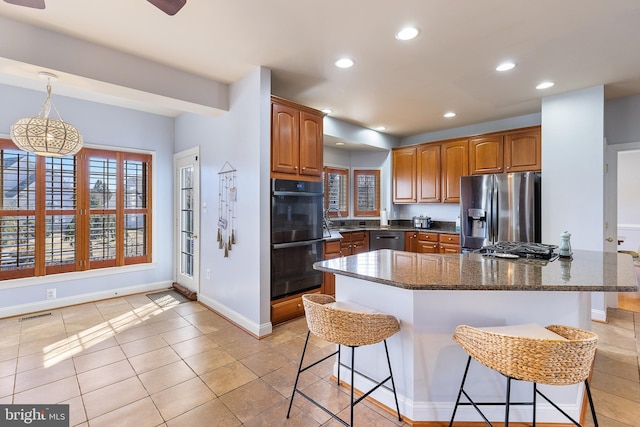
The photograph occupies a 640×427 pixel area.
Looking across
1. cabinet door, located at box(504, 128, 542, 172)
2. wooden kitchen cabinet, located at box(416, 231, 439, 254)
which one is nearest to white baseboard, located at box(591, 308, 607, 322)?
cabinet door, located at box(504, 128, 542, 172)

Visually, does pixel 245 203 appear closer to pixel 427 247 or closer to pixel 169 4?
pixel 169 4

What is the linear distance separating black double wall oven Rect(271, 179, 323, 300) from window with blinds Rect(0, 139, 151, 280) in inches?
101

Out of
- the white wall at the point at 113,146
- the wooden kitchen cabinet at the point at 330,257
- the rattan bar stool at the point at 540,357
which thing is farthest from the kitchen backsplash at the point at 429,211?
the rattan bar stool at the point at 540,357

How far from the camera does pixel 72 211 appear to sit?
393 cm

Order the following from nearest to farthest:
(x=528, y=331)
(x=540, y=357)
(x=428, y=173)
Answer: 1. (x=540, y=357)
2. (x=528, y=331)
3. (x=428, y=173)

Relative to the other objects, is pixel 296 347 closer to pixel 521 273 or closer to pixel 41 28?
pixel 521 273

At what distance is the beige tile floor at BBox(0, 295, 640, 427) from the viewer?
1.90 m

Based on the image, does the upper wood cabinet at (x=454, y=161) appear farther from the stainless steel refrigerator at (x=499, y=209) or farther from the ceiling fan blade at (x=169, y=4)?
the ceiling fan blade at (x=169, y=4)

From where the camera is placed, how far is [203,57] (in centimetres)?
276

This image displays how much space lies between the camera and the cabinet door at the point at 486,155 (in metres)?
4.40

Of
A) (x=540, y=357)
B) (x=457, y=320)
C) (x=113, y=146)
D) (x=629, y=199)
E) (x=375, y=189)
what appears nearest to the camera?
(x=540, y=357)

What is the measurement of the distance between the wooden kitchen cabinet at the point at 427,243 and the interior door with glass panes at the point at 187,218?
11.3 feet

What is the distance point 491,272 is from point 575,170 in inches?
103

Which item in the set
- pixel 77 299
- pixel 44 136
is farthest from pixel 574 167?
pixel 77 299
